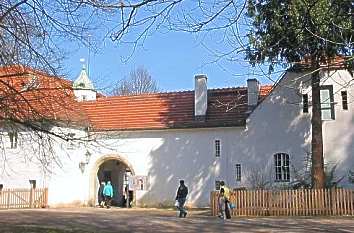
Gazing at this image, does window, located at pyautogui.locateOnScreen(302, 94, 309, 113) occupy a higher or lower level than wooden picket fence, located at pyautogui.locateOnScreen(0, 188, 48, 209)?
higher

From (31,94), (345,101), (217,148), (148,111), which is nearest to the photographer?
(31,94)

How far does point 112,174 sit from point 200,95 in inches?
345

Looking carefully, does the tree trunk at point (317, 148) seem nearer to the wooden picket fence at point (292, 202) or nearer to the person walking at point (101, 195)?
the wooden picket fence at point (292, 202)

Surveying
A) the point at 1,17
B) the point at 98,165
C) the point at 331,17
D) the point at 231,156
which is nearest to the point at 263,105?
the point at 231,156

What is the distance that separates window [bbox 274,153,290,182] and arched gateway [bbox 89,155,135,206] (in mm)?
9420

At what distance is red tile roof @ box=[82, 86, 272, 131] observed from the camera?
33312 mm

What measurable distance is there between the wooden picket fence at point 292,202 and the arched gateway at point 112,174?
1080cm

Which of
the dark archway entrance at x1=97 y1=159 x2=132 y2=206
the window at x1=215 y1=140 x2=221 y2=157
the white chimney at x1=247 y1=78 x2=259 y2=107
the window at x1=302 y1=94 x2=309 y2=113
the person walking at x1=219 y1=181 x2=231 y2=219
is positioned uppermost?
the white chimney at x1=247 y1=78 x2=259 y2=107

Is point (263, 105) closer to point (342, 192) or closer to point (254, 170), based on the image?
point (254, 170)

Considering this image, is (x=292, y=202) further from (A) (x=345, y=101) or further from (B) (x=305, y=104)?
(A) (x=345, y=101)

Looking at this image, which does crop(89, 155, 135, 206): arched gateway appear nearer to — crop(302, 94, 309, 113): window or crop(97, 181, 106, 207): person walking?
crop(97, 181, 106, 207): person walking

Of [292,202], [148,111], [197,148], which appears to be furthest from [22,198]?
[292,202]

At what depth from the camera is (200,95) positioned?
3481cm

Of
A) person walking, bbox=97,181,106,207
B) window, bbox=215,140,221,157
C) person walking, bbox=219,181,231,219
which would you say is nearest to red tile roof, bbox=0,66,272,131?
window, bbox=215,140,221,157
